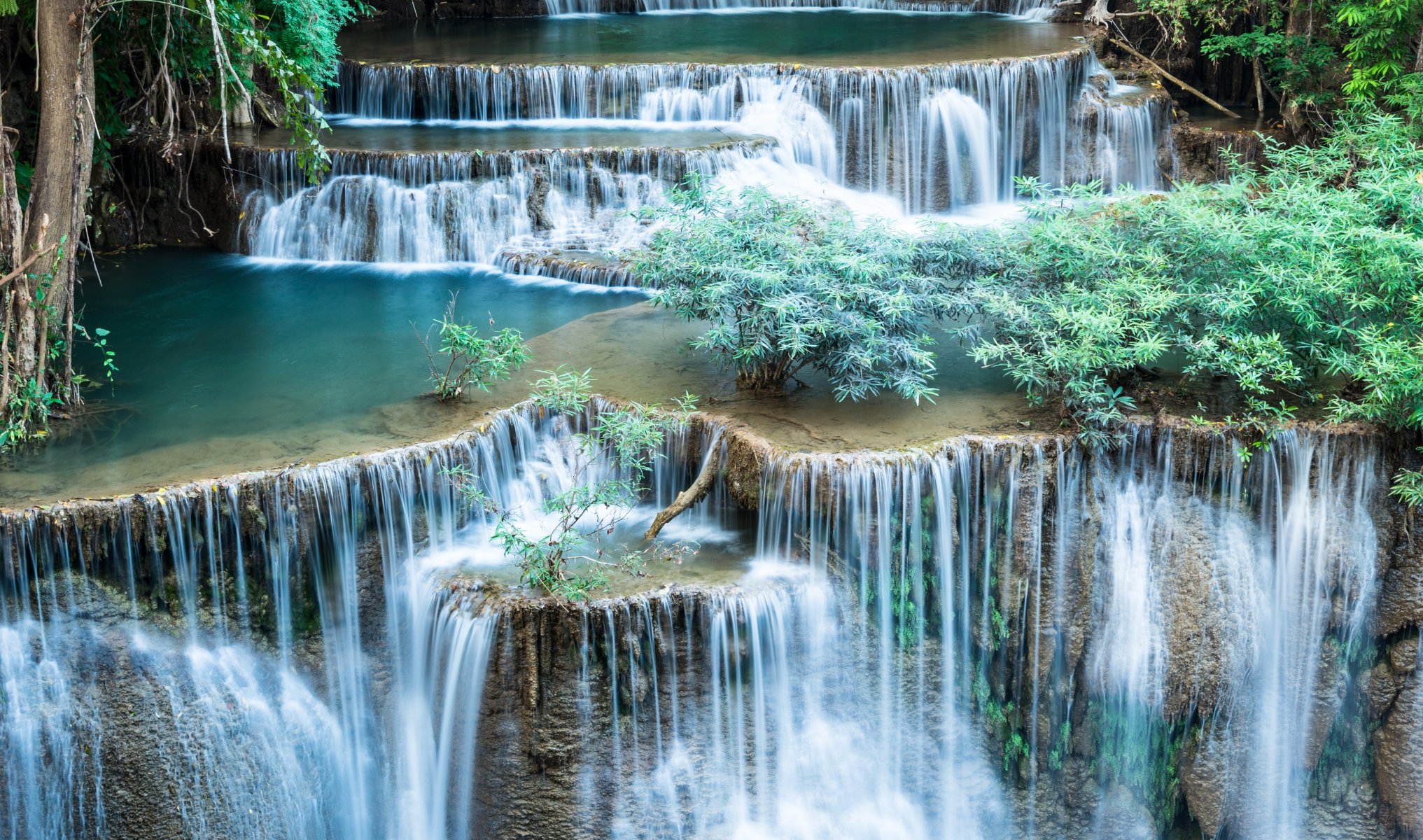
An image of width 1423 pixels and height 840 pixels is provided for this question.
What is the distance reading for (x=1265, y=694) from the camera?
7.98m

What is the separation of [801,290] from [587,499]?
191 centimetres

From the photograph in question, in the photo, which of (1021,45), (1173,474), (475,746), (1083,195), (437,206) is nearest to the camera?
(475,746)

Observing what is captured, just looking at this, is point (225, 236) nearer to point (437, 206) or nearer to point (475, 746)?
point (437, 206)

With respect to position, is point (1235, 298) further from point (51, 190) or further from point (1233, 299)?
point (51, 190)

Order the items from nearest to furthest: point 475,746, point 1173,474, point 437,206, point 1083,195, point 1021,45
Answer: point 475,746
point 1173,474
point 1083,195
point 437,206
point 1021,45

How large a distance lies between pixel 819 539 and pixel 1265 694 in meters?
2.97

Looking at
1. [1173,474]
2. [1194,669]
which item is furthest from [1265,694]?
[1173,474]

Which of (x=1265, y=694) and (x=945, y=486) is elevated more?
(x=945, y=486)

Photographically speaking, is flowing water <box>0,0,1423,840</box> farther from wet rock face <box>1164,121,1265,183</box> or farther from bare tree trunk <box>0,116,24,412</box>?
wet rock face <box>1164,121,1265,183</box>

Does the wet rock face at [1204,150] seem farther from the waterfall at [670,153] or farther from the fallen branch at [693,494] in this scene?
the fallen branch at [693,494]

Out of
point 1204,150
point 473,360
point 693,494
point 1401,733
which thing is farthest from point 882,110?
point 1401,733

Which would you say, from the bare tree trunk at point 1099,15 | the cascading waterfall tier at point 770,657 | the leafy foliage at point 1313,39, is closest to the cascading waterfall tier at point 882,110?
the leafy foliage at point 1313,39

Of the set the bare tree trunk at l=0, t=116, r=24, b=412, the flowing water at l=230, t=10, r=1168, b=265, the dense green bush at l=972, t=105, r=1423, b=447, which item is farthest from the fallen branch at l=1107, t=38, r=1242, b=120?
the bare tree trunk at l=0, t=116, r=24, b=412

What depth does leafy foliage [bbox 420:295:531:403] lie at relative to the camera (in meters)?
8.63
